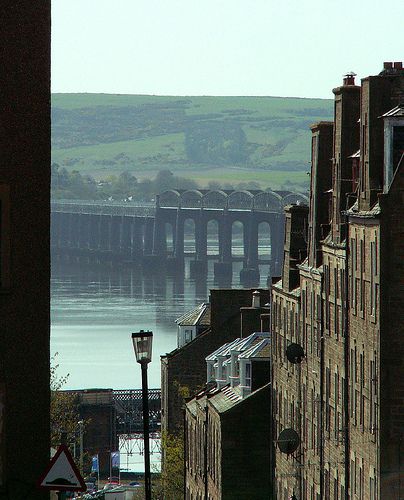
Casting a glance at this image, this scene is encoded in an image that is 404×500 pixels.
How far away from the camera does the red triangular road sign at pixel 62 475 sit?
1551 cm

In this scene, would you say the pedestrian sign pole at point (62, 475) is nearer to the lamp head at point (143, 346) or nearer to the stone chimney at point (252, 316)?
the lamp head at point (143, 346)

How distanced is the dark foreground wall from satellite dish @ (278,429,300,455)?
20320 mm

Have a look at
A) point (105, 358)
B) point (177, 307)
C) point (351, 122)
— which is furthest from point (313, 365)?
point (177, 307)

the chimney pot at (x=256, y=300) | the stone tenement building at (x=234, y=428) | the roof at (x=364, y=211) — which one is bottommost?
the stone tenement building at (x=234, y=428)

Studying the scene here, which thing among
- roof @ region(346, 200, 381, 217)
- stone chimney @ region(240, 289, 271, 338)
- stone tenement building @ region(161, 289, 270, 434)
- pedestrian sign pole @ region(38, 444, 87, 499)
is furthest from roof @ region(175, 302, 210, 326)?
pedestrian sign pole @ region(38, 444, 87, 499)

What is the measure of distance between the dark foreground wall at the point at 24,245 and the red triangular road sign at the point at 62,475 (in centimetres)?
181

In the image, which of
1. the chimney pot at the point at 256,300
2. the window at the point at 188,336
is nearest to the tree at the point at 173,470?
the chimney pot at the point at 256,300

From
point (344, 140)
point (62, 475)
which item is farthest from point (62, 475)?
point (344, 140)

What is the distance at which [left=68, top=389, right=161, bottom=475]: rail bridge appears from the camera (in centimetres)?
8206

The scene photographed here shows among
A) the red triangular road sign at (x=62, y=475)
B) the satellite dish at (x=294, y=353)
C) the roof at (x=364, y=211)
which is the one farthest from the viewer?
the satellite dish at (x=294, y=353)

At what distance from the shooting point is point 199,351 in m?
58.7

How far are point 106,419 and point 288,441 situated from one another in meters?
47.1

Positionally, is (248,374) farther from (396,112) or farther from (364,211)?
(396,112)

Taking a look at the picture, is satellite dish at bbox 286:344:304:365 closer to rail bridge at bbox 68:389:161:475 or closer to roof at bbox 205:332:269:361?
roof at bbox 205:332:269:361
